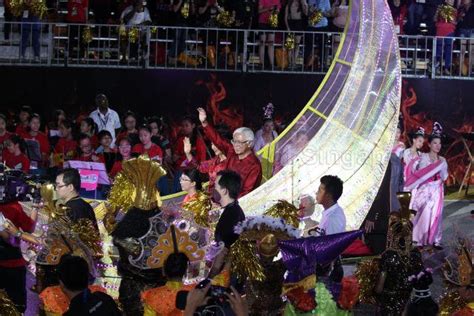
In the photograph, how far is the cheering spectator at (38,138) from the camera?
18.8 m

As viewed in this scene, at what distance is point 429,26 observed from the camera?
2173 centimetres

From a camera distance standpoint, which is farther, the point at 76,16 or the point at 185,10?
the point at 185,10

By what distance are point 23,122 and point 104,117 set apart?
47.9 inches

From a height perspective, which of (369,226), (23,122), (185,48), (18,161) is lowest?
(369,226)

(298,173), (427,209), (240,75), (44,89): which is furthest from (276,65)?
(298,173)

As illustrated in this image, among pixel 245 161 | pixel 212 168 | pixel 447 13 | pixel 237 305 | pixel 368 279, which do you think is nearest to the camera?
pixel 237 305

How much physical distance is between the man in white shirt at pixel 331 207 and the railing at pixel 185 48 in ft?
29.8

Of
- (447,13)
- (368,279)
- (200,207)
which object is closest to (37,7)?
(447,13)

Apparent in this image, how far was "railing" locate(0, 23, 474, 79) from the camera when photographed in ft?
68.5

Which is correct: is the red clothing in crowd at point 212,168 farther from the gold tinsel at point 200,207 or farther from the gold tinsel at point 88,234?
the gold tinsel at point 88,234

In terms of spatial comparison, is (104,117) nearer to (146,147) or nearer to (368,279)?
(146,147)

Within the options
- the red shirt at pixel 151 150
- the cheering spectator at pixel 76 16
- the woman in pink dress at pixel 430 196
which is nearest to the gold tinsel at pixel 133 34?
the cheering spectator at pixel 76 16

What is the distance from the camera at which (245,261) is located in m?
10.2

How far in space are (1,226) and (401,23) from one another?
39.0 feet
